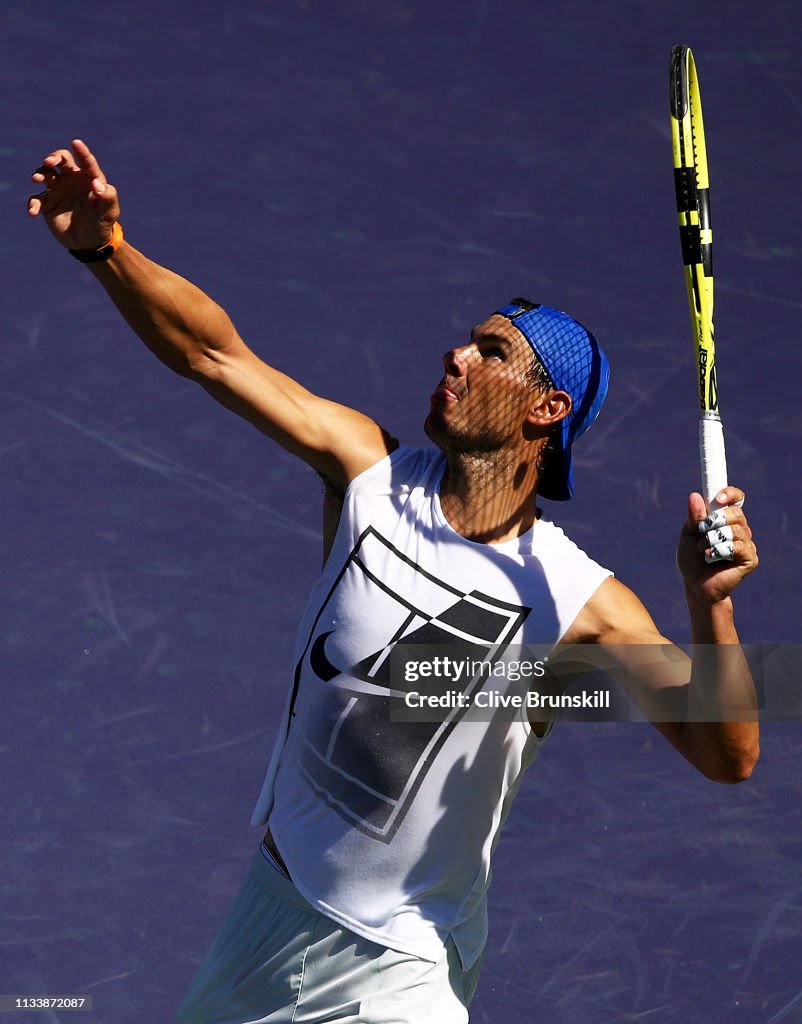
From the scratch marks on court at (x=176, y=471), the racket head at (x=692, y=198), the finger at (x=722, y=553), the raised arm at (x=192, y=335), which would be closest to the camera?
the finger at (x=722, y=553)

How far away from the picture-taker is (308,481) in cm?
469

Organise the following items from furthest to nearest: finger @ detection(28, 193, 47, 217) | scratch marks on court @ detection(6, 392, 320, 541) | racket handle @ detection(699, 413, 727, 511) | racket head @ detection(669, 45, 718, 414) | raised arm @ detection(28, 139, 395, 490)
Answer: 1. scratch marks on court @ detection(6, 392, 320, 541)
2. racket head @ detection(669, 45, 718, 414)
3. raised arm @ detection(28, 139, 395, 490)
4. finger @ detection(28, 193, 47, 217)
5. racket handle @ detection(699, 413, 727, 511)

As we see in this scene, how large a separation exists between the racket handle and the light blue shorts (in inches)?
36.7

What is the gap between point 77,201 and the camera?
2801mm

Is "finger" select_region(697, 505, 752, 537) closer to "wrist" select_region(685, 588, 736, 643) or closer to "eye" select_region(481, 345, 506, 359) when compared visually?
"wrist" select_region(685, 588, 736, 643)

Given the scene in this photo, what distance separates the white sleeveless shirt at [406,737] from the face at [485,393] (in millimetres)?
161

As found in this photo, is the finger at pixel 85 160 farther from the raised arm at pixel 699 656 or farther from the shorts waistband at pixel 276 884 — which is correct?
the shorts waistband at pixel 276 884

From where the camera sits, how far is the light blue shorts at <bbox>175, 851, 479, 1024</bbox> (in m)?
2.83

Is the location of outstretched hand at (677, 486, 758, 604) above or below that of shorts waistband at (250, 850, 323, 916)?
above

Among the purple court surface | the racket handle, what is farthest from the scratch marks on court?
the racket handle

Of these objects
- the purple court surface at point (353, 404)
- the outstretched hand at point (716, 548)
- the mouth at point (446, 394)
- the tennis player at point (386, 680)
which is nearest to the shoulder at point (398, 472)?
the tennis player at point (386, 680)

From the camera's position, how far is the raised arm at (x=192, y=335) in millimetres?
2768

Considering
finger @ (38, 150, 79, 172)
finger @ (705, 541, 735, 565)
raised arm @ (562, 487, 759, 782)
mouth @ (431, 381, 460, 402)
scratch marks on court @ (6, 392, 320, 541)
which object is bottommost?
scratch marks on court @ (6, 392, 320, 541)

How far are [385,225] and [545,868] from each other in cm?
187
